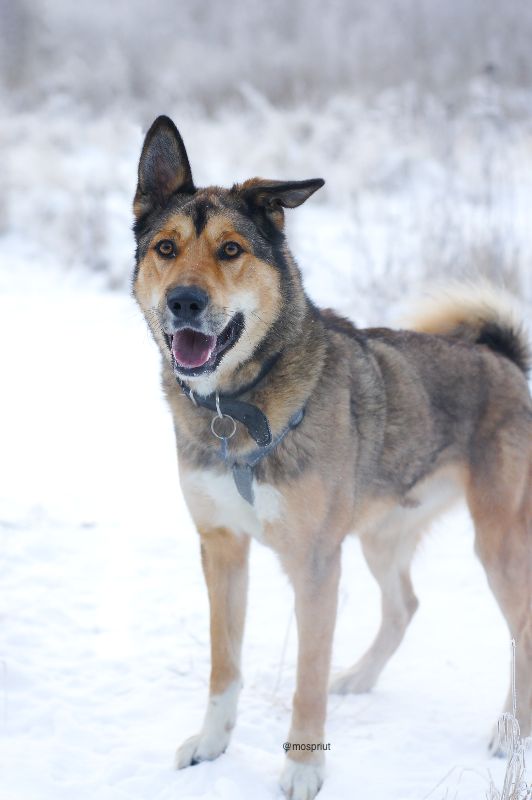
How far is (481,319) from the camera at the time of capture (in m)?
3.22

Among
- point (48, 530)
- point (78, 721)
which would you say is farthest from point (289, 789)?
point (48, 530)

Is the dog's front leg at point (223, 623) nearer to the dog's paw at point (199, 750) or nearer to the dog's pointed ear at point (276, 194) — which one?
the dog's paw at point (199, 750)

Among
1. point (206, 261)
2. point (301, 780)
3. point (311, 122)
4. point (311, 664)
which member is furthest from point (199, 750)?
point (311, 122)

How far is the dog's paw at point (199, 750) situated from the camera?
2471 mm

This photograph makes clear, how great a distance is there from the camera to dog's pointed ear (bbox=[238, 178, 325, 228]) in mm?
2400

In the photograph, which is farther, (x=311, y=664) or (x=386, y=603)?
(x=386, y=603)

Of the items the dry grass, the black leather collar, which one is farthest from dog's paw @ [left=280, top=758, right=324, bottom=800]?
the black leather collar

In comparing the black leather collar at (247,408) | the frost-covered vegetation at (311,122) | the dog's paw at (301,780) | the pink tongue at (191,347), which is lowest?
the dog's paw at (301,780)

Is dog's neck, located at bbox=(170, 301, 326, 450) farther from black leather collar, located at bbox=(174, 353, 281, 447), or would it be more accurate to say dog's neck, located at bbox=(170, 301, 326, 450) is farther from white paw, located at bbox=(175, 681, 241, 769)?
white paw, located at bbox=(175, 681, 241, 769)

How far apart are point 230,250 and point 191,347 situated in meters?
0.33

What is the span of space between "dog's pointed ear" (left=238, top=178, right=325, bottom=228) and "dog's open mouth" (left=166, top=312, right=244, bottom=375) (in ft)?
1.32

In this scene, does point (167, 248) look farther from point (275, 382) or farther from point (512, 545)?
point (512, 545)

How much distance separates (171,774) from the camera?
2.40 meters

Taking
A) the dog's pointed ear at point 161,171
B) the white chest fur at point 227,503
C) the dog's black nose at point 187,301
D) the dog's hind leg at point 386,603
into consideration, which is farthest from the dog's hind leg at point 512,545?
the dog's pointed ear at point 161,171
